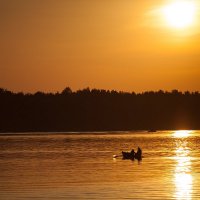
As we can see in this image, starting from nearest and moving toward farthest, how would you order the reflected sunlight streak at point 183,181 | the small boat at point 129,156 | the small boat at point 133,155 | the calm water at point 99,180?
the reflected sunlight streak at point 183,181
the calm water at point 99,180
the small boat at point 133,155
the small boat at point 129,156

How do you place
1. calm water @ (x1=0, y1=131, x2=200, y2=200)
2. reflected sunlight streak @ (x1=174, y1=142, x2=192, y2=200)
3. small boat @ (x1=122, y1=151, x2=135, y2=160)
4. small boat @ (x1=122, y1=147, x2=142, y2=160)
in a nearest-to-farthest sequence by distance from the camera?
reflected sunlight streak @ (x1=174, y1=142, x2=192, y2=200) → calm water @ (x1=0, y1=131, x2=200, y2=200) → small boat @ (x1=122, y1=147, x2=142, y2=160) → small boat @ (x1=122, y1=151, x2=135, y2=160)

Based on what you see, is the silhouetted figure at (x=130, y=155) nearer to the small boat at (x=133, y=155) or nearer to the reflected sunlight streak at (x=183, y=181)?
the small boat at (x=133, y=155)

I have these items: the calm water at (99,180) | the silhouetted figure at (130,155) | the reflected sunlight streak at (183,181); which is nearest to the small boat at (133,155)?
the silhouetted figure at (130,155)

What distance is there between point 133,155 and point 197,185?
2512 cm

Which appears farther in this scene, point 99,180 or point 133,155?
point 133,155

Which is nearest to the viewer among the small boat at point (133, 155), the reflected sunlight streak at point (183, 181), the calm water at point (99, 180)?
the reflected sunlight streak at point (183, 181)

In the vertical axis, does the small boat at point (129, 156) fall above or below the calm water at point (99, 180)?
above

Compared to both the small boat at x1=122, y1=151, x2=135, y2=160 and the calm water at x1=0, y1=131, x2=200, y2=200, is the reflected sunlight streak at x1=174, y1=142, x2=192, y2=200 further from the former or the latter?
the small boat at x1=122, y1=151, x2=135, y2=160

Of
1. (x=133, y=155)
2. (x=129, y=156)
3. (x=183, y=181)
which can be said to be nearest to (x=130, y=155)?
(x=129, y=156)

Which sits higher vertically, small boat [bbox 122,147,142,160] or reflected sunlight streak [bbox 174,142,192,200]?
small boat [bbox 122,147,142,160]

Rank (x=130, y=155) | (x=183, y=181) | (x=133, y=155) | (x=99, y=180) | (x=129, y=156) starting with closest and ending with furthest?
(x=183, y=181) → (x=99, y=180) → (x=133, y=155) → (x=130, y=155) → (x=129, y=156)

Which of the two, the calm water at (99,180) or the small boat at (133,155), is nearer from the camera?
the calm water at (99,180)

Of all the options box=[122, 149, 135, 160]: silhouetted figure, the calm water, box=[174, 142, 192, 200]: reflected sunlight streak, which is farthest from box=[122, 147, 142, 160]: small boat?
box=[174, 142, 192, 200]: reflected sunlight streak

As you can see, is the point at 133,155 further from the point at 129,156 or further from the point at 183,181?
Result: the point at 183,181
